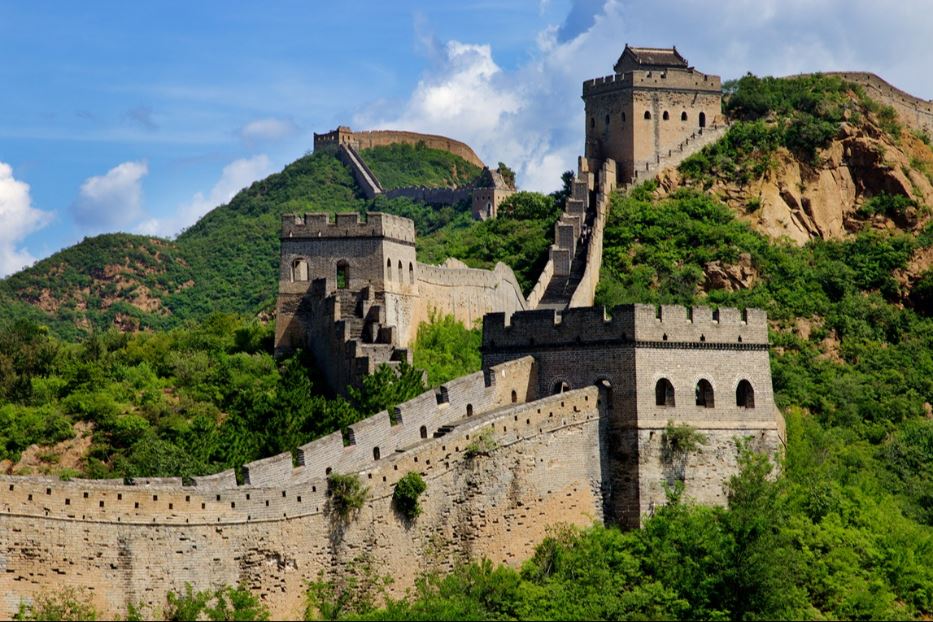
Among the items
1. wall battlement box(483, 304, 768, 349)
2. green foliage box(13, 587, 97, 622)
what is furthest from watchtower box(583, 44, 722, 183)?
green foliage box(13, 587, 97, 622)

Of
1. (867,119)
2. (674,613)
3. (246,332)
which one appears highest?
(867,119)

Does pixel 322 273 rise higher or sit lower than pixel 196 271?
lower

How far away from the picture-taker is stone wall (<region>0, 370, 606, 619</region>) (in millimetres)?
31516

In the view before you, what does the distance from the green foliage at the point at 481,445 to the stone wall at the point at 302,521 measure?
0.06 m

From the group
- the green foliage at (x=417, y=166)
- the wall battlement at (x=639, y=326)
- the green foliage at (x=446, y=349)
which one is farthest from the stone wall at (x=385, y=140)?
the wall battlement at (x=639, y=326)

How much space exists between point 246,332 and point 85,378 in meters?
5.17

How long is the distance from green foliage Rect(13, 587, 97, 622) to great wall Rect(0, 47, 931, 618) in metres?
0.15

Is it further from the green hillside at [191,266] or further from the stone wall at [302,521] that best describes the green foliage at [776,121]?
the stone wall at [302,521]

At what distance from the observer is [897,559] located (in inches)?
1617

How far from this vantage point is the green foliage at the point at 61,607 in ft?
102

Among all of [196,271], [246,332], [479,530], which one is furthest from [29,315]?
[479,530]

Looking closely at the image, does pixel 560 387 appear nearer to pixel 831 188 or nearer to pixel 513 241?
pixel 513 241

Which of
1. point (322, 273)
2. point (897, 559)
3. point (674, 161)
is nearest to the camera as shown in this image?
point (897, 559)

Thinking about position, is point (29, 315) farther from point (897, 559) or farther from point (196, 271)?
point (897, 559)
